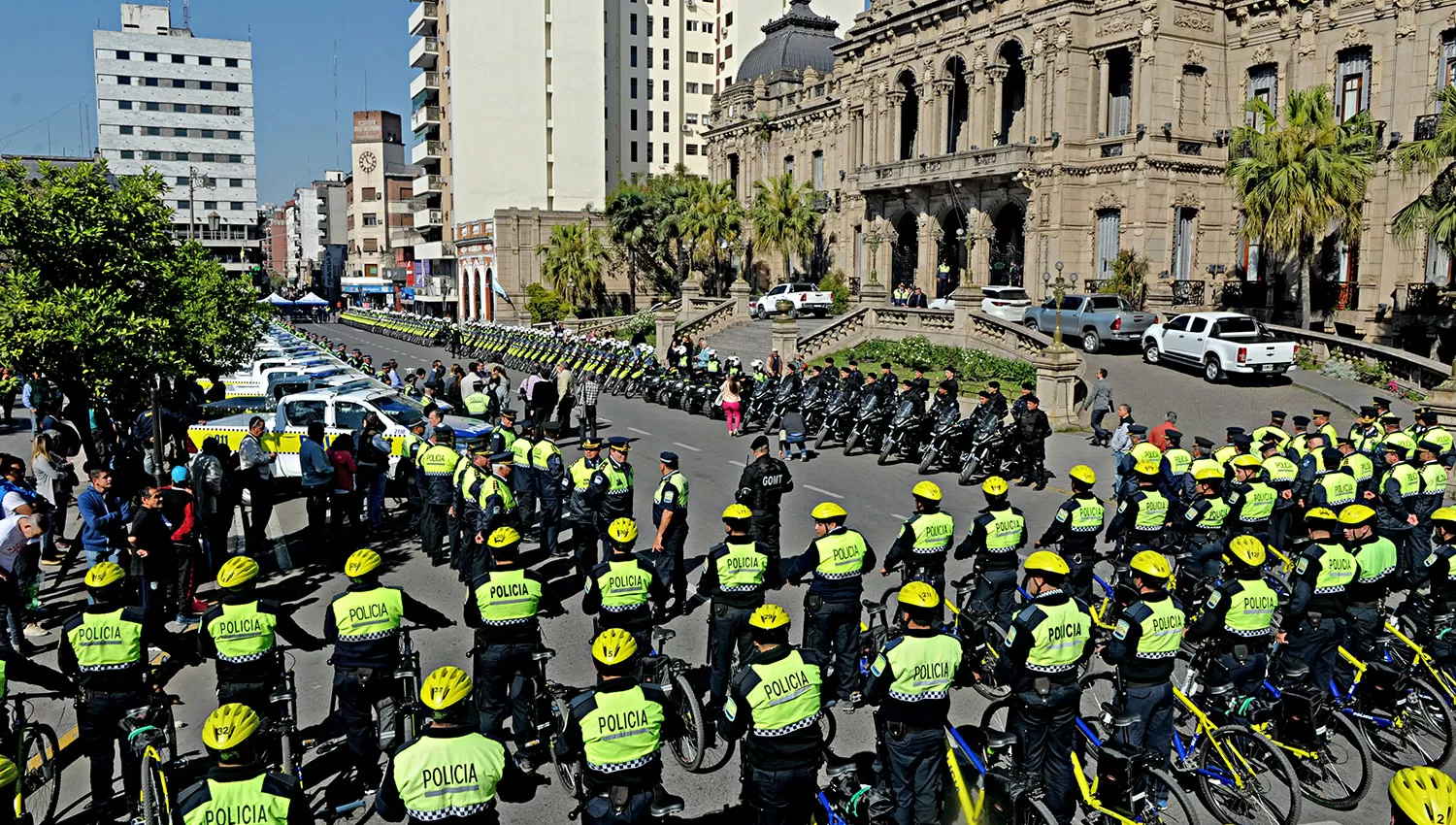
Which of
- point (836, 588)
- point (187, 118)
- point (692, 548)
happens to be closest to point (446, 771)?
point (836, 588)

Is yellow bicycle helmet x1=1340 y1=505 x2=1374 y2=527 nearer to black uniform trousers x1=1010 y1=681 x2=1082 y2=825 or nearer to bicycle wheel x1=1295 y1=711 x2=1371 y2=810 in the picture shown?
bicycle wheel x1=1295 y1=711 x2=1371 y2=810

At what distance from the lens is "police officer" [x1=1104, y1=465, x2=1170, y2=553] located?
36.7ft

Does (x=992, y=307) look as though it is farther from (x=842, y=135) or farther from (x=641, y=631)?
(x=641, y=631)

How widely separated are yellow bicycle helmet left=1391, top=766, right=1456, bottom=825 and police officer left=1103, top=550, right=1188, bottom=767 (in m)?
3.30

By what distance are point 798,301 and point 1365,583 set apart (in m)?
38.7

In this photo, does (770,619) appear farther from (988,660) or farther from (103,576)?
(103,576)

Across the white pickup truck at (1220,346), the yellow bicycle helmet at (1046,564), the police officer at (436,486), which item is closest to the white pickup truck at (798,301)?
the white pickup truck at (1220,346)

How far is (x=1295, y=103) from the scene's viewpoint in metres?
31.4

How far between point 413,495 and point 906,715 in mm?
11409

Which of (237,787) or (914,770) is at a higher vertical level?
(237,787)

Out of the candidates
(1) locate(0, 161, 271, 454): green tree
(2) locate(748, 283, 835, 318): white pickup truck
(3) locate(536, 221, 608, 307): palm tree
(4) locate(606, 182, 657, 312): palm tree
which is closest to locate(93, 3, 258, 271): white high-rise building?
(3) locate(536, 221, 608, 307): palm tree

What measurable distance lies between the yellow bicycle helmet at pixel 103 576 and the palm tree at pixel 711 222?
49939 millimetres

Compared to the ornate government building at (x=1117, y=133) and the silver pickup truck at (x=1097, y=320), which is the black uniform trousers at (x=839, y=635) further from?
the ornate government building at (x=1117, y=133)

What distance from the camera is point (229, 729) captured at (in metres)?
5.29
